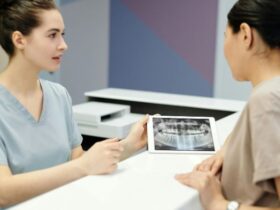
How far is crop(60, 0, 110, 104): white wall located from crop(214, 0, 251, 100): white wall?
0.93 meters

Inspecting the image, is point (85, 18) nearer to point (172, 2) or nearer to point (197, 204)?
point (172, 2)

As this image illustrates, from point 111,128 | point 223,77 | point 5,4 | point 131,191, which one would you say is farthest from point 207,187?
point 223,77

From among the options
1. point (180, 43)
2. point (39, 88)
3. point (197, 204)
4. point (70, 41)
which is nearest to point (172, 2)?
point (180, 43)

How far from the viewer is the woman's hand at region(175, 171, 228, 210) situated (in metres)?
0.98

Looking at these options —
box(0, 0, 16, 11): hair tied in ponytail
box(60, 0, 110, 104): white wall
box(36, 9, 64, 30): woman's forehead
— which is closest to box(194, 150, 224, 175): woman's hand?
box(36, 9, 64, 30): woman's forehead

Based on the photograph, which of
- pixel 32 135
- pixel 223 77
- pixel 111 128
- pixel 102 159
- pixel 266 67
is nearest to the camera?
pixel 266 67

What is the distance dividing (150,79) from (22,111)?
2298mm

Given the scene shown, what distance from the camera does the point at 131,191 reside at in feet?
3.31

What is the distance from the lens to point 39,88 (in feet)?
5.08

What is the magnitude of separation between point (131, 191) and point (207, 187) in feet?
0.54

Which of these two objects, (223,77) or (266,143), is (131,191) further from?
Answer: (223,77)

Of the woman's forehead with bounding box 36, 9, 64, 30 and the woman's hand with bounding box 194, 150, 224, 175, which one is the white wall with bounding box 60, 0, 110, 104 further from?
the woman's hand with bounding box 194, 150, 224, 175

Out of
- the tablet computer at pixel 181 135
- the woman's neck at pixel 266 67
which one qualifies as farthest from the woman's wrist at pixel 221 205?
the tablet computer at pixel 181 135

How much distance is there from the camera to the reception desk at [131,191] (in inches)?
36.6
